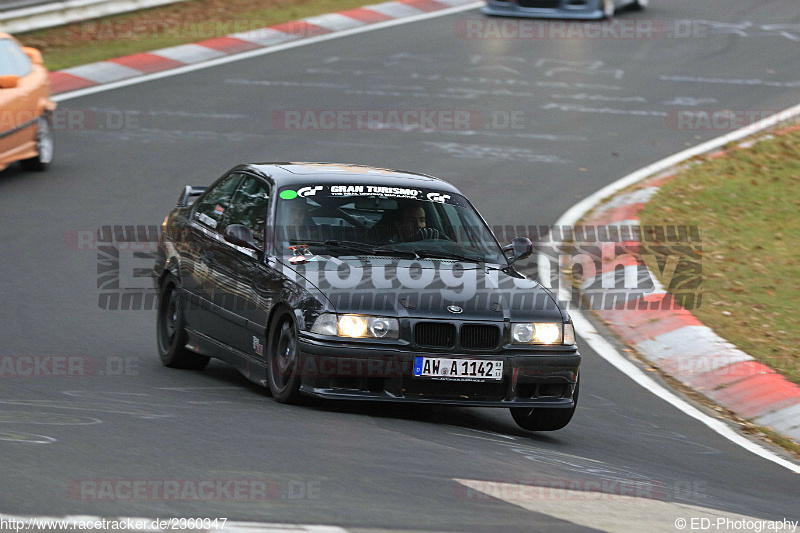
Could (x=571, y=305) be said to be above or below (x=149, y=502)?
below

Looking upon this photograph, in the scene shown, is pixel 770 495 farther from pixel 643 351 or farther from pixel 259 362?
pixel 643 351

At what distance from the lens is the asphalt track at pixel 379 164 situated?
6266 millimetres

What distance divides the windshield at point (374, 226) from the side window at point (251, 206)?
165 mm

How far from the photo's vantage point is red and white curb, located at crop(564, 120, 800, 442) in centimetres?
984

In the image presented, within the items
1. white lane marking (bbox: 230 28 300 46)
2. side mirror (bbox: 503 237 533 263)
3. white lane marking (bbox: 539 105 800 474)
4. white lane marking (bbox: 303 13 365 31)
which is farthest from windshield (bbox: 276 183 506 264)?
white lane marking (bbox: 303 13 365 31)

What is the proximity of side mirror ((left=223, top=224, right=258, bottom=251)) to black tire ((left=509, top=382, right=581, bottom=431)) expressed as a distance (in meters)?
1.96

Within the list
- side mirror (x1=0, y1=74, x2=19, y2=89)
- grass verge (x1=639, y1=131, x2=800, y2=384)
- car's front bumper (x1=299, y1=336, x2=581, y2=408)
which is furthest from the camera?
side mirror (x1=0, y1=74, x2=19, y2=89)

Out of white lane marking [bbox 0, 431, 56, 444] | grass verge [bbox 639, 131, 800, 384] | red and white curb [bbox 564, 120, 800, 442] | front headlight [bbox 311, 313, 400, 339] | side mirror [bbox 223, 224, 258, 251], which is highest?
side mirror [bbox 223, 224, 258, 251]

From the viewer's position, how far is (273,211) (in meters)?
9.06

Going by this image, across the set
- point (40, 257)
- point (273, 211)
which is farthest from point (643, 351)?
point (40, 257)

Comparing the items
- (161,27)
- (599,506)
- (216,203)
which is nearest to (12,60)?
(216,203)

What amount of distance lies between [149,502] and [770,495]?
3507 millimetres

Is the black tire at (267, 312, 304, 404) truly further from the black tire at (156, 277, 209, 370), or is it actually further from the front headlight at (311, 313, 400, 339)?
the black tire at (156, 277, 209, 370)

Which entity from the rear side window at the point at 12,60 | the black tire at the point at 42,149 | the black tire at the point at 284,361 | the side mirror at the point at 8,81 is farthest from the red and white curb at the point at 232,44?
the black tire at the point at 284,361
